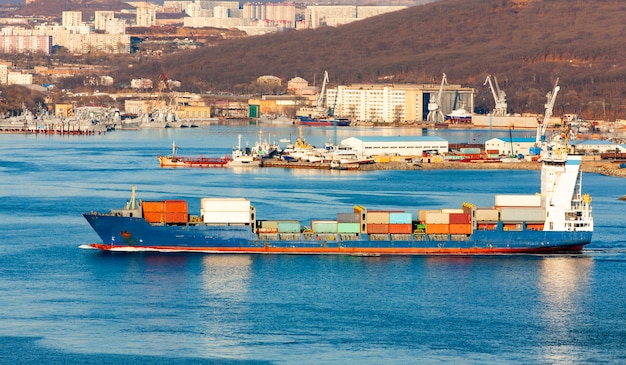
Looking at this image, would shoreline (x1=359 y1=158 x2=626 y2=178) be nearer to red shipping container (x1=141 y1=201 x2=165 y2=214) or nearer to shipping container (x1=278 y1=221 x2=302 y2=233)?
shipping container (x1=278 y1=221 x2=302 y2=233)

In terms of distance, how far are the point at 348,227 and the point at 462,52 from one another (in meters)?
70.9

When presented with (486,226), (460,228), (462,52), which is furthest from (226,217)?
(462,52)

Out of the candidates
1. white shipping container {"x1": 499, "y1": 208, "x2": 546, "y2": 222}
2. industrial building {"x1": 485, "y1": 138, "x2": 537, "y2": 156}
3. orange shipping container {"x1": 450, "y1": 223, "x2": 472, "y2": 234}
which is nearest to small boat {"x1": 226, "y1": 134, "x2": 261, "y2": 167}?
industrial building {"x1": 485, "y1": 138, "x2": 537, "y2": 156}

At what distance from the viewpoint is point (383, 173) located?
39750mm

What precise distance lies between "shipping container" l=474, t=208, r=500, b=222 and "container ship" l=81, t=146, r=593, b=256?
2 centimetres

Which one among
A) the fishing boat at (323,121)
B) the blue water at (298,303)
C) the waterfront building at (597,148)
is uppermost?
the fishing boat at (323,121)

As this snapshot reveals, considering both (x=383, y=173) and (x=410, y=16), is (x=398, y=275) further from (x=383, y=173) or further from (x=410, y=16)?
(x=410, y=16)

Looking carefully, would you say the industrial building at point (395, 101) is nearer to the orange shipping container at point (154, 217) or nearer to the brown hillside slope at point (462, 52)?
the brown hillside slope at point (462, 52)

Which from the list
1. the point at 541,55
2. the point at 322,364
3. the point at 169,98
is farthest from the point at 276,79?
the point at 322,364

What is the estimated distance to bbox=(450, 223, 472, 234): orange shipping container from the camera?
22.0 metres

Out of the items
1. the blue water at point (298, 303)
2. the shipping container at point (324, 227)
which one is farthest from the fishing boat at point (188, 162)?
the shipping container at point (324, 227)

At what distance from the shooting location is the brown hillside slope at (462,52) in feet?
271

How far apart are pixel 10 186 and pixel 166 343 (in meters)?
17.4

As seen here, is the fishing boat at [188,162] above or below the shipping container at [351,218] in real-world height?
above
